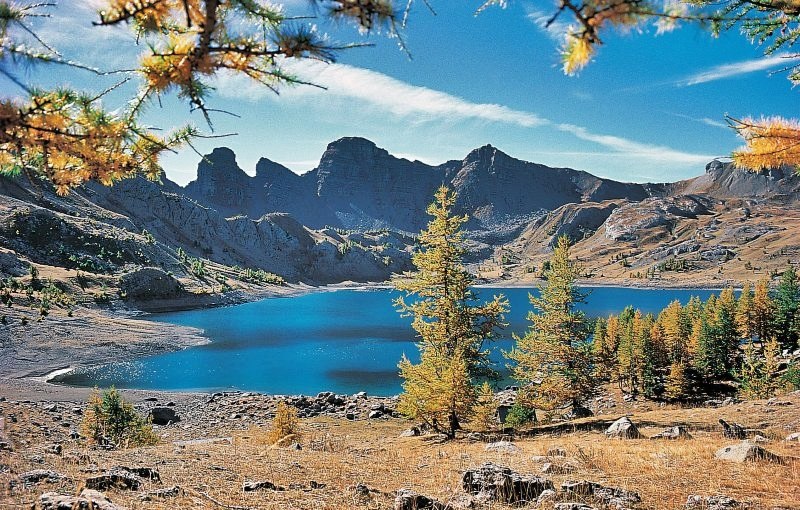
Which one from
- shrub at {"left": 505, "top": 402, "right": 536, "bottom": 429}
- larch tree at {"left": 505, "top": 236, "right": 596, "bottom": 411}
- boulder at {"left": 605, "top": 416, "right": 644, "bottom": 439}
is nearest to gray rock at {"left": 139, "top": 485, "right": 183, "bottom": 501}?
boulder at {"left": 605, "top": 416, "right": 644, "bottom": 439}

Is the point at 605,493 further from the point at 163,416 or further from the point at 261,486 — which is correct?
the point at 163,416

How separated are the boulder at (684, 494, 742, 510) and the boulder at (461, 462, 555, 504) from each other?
2052mm

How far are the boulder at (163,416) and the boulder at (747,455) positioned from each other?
36.8 metres

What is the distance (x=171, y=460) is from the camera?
10453mm

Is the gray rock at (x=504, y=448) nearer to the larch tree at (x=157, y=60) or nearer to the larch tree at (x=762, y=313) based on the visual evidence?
the larch tree at (x=157, y=60)

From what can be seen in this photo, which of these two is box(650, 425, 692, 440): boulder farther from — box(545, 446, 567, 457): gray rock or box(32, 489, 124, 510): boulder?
box(32, 489, 124, 510): boulder

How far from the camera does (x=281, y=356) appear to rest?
227ft

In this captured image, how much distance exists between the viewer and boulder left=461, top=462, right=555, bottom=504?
→ 756 centimetres

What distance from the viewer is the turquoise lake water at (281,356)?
2048 inches

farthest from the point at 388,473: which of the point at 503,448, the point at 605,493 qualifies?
the point at 605,493

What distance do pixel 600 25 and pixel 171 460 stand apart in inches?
454

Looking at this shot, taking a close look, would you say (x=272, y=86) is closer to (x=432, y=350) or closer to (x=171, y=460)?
(x=171, y=460)

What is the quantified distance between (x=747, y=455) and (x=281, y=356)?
6518 cm

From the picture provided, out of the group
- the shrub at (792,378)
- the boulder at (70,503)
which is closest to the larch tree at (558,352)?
the shrub at (792,378)
